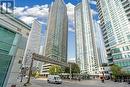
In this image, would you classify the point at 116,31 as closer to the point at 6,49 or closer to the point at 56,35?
the point at 6,49

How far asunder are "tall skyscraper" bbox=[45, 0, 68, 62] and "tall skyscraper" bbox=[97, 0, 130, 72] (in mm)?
70557

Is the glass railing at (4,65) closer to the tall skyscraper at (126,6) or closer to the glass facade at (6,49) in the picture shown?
the glass facade at (6,49)

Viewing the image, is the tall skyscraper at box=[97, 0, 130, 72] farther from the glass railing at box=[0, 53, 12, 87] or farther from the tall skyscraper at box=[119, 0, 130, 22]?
the glass railing at box=[0, 53, 12, 87]

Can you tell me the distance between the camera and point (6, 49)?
13.4 metres

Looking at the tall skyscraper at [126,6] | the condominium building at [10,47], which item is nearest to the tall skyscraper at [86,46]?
the tall skyscraper at [126,6]

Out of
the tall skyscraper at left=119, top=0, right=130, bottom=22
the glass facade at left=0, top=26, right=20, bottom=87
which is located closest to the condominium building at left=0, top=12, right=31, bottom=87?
the glass facade at left=0, top=26, right=20, bottom=87

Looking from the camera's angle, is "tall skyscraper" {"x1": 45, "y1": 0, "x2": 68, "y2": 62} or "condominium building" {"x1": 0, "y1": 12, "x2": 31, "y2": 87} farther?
"tall skyscraper" {"x1": 45, "y1": 0, "x2": 68, "y2": 62}

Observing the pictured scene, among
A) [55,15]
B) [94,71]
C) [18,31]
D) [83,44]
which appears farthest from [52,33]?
[18,31]

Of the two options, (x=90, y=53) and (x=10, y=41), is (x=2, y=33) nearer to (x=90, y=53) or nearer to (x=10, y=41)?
(x=10, y=41)

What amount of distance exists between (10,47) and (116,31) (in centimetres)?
8795

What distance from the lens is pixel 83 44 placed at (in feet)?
611

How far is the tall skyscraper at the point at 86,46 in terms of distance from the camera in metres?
168

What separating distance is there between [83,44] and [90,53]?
1730 cm

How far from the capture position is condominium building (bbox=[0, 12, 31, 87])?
1309 centimetres
